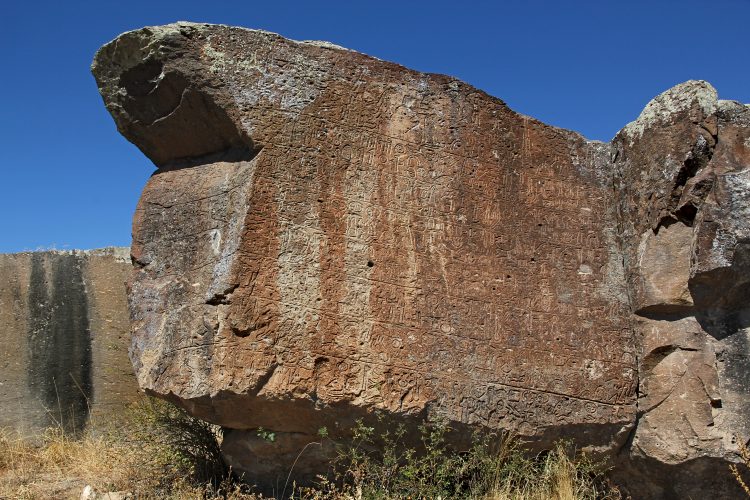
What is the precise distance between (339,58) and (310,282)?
1.49 metres

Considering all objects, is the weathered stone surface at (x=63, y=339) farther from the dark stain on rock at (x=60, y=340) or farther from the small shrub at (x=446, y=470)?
the small shrub at (x=446, y=470)

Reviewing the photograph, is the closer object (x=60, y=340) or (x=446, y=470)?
(x=446, y=470)

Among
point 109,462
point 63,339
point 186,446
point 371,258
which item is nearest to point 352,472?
point 371,258

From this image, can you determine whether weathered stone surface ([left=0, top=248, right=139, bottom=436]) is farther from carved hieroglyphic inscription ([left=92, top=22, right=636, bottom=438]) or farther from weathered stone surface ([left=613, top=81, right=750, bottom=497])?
weathered stone surface ([left=613, top=81, right=750, bottom=497])

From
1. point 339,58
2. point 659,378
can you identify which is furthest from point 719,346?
point 339,58

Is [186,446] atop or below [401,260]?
below

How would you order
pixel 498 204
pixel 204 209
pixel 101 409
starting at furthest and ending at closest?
pixel 101 409
pixel 498 204
pixel 204 209

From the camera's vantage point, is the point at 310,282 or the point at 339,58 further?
→ the point at 339,58

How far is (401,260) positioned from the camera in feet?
17.2

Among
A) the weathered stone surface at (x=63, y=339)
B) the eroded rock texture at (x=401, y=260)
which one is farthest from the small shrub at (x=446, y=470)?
the weathered stone surface at (x=63, y=339)

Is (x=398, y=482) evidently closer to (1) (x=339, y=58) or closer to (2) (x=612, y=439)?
(2) (x=612, y=439)

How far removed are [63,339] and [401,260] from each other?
3530 mm

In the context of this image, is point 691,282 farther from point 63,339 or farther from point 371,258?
point 63,339

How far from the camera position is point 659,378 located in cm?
546
